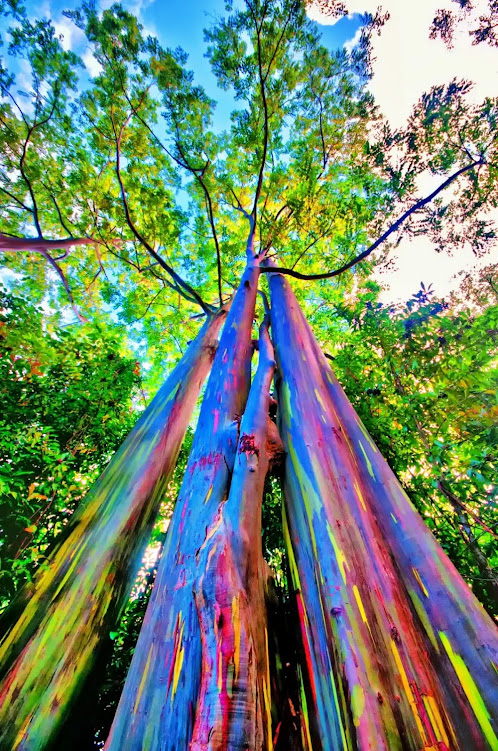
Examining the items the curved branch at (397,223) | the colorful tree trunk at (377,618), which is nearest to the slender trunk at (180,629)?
the colorful tree trunk at (377,618)

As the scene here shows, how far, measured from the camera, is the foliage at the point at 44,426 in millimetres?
2197

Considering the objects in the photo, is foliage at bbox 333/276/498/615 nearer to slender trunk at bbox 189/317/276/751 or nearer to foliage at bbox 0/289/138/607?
slender trunk at bbox 189/317/276/751

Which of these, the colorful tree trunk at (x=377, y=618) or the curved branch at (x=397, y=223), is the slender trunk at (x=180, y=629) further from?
the curved branch at (x=397, y=223)

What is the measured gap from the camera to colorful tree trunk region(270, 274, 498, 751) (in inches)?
38.3

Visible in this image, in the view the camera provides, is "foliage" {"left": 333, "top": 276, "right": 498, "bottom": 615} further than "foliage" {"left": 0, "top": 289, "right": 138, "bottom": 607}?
No

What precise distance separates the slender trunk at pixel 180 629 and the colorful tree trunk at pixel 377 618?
0.42 metres

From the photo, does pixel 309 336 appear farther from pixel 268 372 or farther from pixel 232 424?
pixel 232 424

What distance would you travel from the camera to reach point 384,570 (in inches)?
54.0

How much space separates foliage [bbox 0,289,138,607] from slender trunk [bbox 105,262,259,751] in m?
1.06

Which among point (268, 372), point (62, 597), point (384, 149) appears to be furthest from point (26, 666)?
point (384, 149)

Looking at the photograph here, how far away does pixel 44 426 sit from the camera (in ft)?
8.16

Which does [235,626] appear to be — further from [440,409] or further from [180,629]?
[440,409]

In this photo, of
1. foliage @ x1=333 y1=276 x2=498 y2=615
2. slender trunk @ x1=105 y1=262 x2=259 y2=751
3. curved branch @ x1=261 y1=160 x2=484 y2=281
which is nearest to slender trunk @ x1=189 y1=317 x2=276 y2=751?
slender trunk @ x1=105 y1=262 x2=259 y2=751

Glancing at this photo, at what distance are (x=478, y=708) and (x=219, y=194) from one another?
815 centimetres
